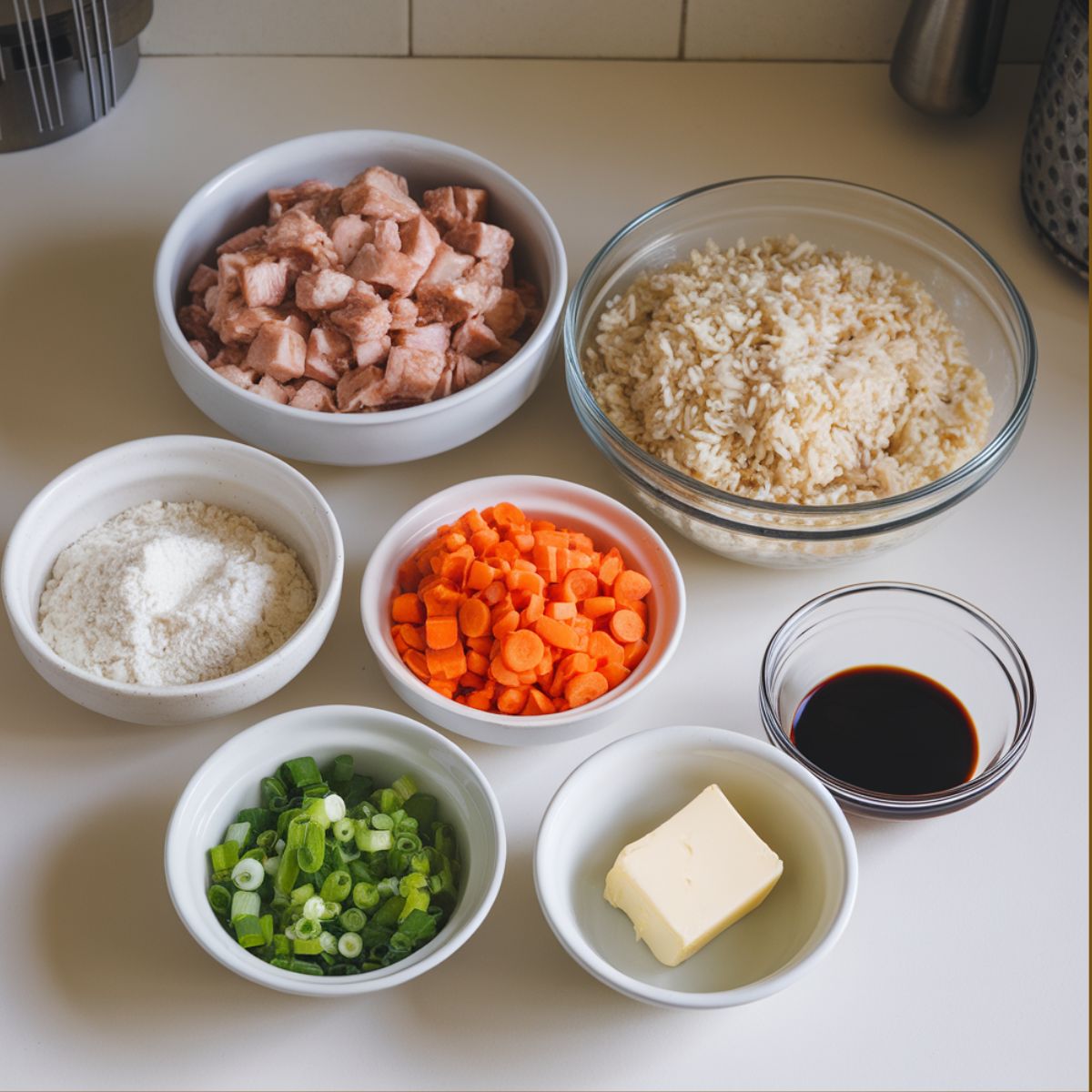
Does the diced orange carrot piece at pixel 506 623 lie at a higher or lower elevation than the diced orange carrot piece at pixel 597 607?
higher

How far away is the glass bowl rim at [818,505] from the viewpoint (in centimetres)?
133

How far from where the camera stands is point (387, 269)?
1499mm

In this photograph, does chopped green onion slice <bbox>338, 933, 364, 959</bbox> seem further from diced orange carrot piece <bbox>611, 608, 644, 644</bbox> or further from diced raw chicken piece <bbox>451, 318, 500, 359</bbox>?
diced raw chicken piece <bbox>451, 318, 500, 359</bbox>

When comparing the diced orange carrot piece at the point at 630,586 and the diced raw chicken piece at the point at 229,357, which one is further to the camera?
the diced raw chicken piece at the point at 229,357

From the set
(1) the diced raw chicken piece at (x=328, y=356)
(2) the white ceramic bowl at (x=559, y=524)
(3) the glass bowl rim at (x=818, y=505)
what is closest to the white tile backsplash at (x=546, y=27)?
(3) the glass bowl rim at (x=818, y=505)

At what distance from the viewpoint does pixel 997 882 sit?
127cm

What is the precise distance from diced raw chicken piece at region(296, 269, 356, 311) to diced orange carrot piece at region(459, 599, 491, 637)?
42 centimetres

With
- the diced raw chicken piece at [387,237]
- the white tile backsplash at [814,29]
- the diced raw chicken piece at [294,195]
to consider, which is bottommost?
the diced raw chicken piece at [294,195]

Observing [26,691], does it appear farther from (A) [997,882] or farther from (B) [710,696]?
(A) [997,882]

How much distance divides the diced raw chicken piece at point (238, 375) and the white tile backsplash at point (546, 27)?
0.76 m

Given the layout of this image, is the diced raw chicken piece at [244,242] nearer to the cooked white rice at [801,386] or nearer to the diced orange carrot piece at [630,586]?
the cooked white rice at [801,386]

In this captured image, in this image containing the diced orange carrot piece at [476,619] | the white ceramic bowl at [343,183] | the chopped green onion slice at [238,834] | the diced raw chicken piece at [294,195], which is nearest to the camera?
the chopped green onion slice at [238,834]

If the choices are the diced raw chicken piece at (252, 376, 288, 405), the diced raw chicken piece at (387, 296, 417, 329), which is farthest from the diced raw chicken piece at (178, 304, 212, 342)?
the diced raw chicken piece at (387, 296, 417, 329)

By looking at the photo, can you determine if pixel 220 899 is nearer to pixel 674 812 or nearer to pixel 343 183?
pixel 674 812
